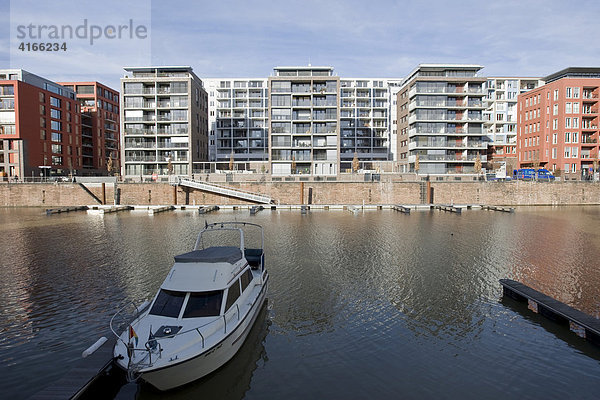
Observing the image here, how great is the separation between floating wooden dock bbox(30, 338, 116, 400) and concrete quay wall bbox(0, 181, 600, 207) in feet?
184

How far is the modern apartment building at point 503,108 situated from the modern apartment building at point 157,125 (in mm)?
82531

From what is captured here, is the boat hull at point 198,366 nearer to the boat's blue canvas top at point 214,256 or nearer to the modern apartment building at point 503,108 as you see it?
the boat's blue canvas top at point 214,256

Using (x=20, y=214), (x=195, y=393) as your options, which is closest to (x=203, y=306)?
(x=195, y=393)

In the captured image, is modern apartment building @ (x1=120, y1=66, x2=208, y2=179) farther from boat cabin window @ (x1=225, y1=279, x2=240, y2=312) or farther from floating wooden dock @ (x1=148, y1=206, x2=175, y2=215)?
boat cabin window @ (x1=225, y1=279, x2=240, y2=312)

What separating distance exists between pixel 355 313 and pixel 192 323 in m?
8.23

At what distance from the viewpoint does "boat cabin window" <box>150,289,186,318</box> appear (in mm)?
14133

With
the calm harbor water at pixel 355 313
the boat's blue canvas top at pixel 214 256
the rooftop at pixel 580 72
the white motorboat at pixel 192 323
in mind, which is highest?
the rooftop at pixel 580 72

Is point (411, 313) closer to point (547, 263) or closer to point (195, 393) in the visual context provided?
point (195, 393)

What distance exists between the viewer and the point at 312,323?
57.4 ft

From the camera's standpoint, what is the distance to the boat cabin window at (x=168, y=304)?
14133 millimetres

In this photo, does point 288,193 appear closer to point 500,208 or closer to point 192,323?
point 500,208

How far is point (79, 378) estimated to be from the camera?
12234mm

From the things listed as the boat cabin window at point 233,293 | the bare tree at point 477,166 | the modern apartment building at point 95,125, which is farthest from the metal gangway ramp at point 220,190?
the modern apartment building at point 95,125

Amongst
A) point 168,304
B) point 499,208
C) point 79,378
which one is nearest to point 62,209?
point 168,304
